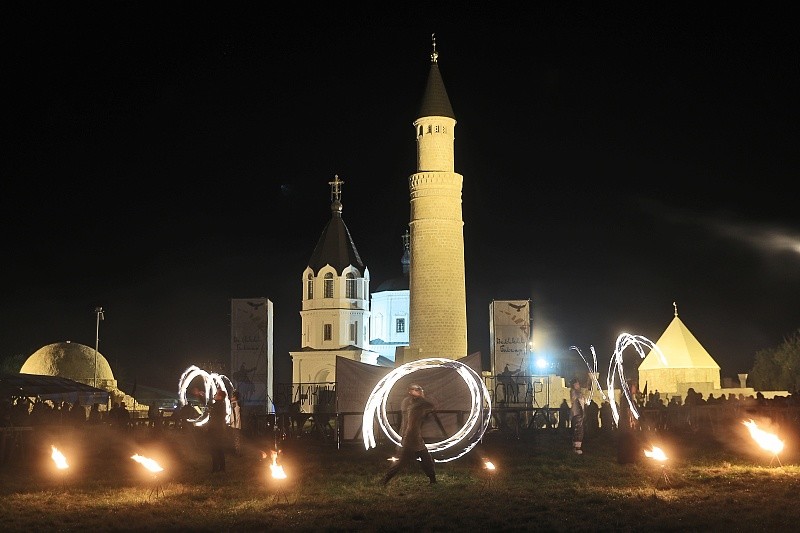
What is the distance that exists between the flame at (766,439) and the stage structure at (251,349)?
26.0 m

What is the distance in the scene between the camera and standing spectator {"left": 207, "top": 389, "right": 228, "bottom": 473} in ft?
65.9

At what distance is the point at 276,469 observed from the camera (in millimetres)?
19422

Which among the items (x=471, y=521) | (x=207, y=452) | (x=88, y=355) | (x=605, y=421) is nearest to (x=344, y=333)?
(x=88, y=355)

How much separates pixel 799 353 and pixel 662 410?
46.8m

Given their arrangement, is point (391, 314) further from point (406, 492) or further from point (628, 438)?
point (406, 492)

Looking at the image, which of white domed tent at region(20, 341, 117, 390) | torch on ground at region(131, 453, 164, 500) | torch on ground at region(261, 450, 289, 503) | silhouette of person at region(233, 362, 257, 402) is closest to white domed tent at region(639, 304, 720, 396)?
silhouette of person at region(233, 362, 257, 402)

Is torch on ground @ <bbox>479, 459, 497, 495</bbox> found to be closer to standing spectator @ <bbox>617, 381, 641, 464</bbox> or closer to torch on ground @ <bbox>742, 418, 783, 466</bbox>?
standing spectator @ <bbox>617, 381, 641, 464</bbox>

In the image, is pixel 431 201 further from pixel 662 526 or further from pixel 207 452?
pixel 662 526

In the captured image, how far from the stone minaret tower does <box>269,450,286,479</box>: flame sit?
38.6 m

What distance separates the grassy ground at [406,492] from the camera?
1319cm

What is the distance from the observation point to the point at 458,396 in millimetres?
31656

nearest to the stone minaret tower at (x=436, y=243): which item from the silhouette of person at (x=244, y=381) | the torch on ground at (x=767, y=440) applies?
the silhouette of person at (x=244, y=381)

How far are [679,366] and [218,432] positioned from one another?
45484mm

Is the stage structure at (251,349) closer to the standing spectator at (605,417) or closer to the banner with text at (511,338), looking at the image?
the banner with text at (511,338)
